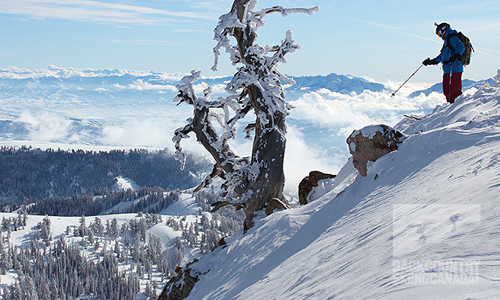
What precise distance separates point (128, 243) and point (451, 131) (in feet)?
558

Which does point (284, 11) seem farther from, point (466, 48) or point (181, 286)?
point (181, 286)

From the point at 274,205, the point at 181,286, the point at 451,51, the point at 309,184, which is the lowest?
the point at 181,286

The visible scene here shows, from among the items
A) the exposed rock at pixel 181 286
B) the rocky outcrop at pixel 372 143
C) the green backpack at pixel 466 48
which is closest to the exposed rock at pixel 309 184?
the rocky outcrop at pixel 372 143

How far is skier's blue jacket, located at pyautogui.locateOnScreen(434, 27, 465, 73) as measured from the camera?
36.9 feet

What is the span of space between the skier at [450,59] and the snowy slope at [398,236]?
1.63 meters

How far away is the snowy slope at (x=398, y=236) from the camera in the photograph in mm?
3137

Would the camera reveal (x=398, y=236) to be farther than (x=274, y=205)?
No

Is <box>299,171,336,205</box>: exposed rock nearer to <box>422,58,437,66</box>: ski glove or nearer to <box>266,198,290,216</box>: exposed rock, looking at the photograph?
<box>266,198,290,216</box>: exposed rock

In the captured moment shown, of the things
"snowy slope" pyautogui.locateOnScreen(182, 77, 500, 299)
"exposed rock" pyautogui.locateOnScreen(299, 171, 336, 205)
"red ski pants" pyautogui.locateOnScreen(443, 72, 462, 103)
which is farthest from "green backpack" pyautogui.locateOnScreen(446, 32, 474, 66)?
"exposed rock" pyautogui.locateOnScreen(299, 171, 336, 205)

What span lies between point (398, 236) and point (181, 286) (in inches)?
272

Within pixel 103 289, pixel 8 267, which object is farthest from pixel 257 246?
pixel 8 267

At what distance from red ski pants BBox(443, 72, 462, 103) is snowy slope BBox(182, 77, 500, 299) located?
1.61 meters

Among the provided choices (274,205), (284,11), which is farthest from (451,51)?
(274,205)

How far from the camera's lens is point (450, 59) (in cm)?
1148
